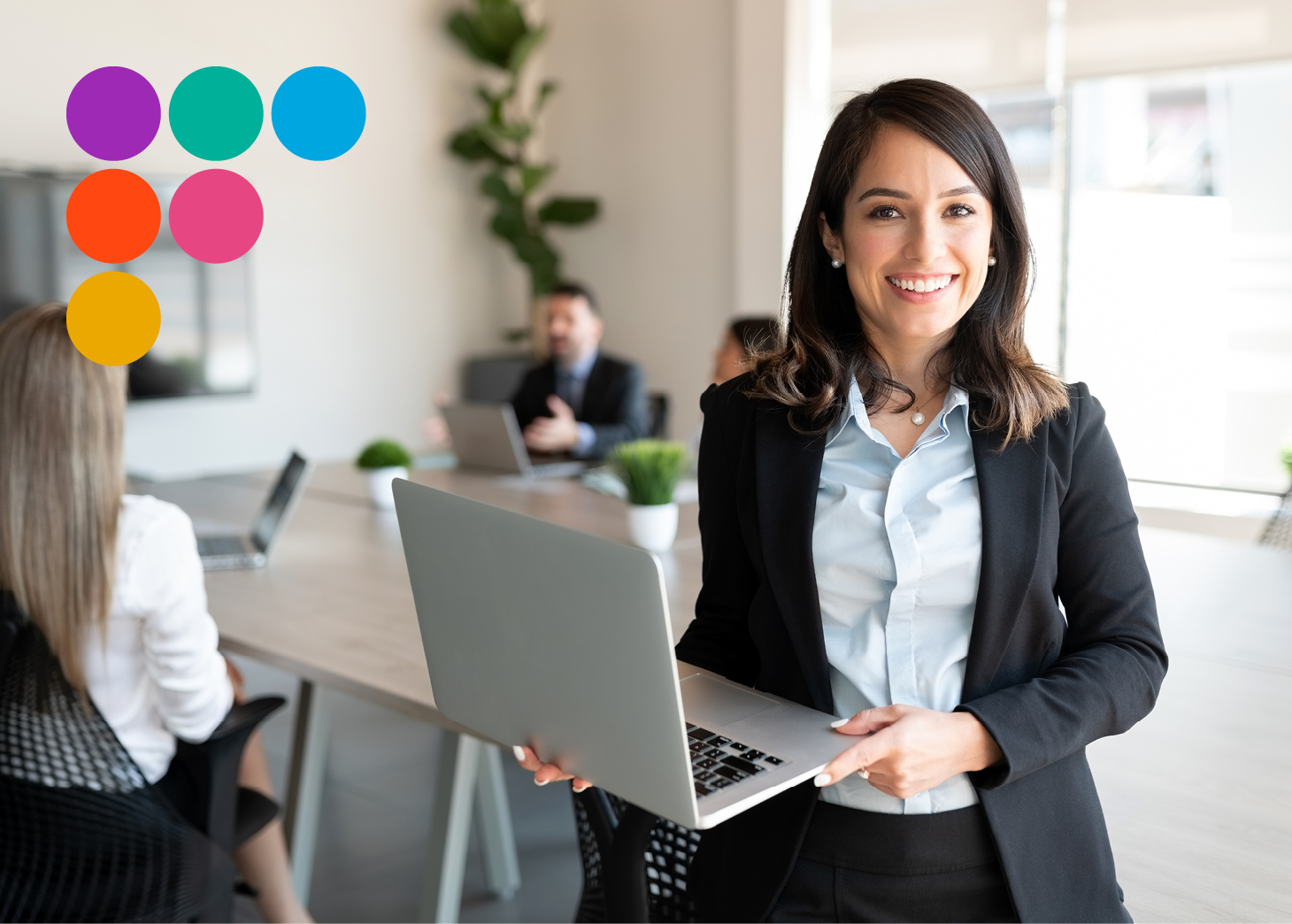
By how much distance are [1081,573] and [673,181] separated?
5623 millimetres

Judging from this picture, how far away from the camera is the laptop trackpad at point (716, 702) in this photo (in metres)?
1.16

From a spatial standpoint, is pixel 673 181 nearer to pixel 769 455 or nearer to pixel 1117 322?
pixel 1117 322

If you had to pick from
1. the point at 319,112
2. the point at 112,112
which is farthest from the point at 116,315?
the point at 319,112

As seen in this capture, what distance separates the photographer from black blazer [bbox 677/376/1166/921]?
1152 millimetres

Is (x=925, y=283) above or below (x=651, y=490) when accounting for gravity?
above

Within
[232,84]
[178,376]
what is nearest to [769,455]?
[232,84]

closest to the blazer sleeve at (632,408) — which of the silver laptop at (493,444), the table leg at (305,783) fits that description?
the silver laptop at (493,444)

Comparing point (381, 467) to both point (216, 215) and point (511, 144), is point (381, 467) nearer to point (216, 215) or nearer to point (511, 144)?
Answer: point (216, 215)

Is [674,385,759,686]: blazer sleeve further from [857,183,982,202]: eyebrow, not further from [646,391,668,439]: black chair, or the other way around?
[646,391,668,439]: black chair

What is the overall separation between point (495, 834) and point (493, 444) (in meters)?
1.47

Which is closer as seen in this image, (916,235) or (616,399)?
(916,235)

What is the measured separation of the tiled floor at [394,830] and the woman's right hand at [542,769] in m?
1.66

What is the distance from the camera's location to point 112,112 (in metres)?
1.50

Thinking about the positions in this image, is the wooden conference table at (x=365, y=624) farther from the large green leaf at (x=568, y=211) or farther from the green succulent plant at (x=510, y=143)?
the large green leaf at (x=568, y=211)
